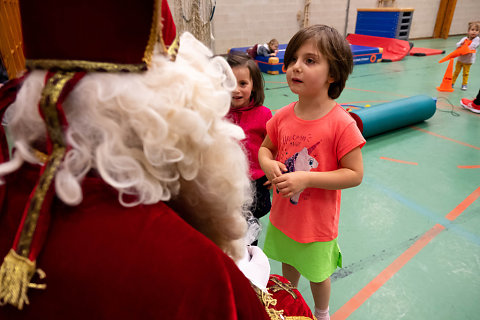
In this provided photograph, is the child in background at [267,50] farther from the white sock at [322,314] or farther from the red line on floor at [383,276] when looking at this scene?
the white sock at [322,314]

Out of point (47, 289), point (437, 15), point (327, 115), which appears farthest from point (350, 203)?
point (437, 15)

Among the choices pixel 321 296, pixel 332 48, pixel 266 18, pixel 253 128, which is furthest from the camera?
pixel 266 18

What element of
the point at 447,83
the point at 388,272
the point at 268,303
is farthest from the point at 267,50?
the point at 268,303

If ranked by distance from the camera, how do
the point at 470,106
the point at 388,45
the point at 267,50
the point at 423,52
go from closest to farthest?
the point at 470,106 < the point at 267,50 < the point at 388,45 < the point at 423,52

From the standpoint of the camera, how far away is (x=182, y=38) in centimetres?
72

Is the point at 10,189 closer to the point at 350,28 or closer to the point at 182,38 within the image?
the point at 182,38

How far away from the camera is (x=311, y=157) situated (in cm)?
130

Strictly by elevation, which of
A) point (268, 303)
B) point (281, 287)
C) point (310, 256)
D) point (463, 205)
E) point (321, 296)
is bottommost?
point (463, 205)

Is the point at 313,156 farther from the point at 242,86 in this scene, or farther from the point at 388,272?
the point at 388,272

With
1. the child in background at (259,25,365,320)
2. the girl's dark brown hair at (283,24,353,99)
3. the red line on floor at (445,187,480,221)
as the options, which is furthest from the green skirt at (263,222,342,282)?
the red line on floor at (445,187,480,221)

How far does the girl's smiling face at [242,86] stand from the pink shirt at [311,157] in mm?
371

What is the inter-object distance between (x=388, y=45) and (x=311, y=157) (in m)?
9.92

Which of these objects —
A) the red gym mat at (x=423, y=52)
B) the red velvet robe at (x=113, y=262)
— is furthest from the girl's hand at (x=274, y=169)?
the red gym mat at (x=423, y=52)

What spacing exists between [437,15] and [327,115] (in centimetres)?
1562
